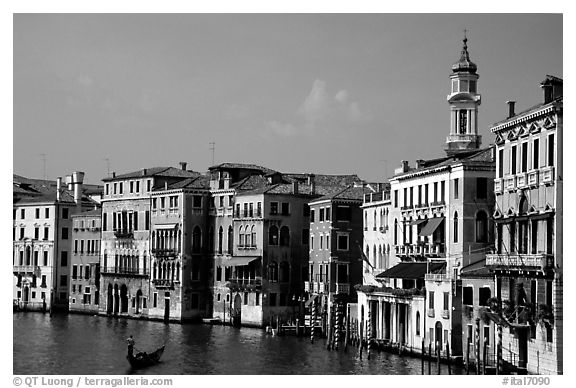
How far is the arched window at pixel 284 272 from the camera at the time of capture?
3959 cm

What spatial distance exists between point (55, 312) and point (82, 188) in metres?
4.39

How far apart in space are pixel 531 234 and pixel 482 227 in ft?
14.9

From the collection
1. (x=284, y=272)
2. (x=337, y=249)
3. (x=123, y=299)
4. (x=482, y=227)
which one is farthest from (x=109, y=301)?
(x=482, y=227)

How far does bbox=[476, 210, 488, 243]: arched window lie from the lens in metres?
28.2

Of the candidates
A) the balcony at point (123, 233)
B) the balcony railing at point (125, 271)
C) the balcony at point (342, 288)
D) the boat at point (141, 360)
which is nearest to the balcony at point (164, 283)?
the balcony railing at point (125, 271)

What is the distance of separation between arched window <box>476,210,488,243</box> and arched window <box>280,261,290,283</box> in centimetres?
1203

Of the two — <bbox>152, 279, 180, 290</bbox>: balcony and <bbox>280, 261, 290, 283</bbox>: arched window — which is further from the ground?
<bbox>280, 261, 290, 283</bbox>: arched window

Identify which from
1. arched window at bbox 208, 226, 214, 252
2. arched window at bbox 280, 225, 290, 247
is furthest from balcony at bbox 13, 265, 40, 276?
arched window at bbox 280, 225, 290, 247

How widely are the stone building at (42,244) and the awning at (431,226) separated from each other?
18.4 m

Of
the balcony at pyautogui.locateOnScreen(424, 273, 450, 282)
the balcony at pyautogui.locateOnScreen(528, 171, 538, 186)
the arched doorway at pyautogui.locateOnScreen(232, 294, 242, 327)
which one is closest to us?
the balcony at pyautogui.locateOnScreen(528, 171, 538, 186)

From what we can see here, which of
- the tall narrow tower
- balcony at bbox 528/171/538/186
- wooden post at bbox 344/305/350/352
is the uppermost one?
the tall narrow tower

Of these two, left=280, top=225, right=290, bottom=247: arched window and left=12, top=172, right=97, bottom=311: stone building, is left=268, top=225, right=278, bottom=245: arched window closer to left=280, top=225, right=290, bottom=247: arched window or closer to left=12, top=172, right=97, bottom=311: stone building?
left=280, top=225, right=290, bottom=247: arched window

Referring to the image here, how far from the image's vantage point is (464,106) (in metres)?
34.3
